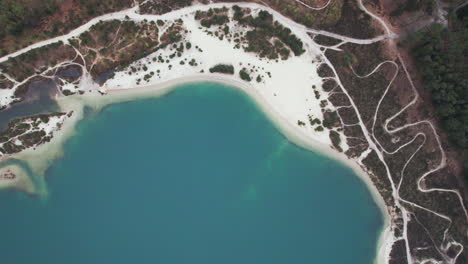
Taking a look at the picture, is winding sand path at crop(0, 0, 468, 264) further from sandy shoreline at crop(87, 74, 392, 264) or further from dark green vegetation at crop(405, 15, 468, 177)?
dark green vegetation at crop(405, 15, 468, 177)

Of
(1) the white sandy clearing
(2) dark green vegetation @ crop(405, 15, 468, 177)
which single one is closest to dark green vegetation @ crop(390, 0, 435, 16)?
(2) dark green vegetation @ crop(405, 15, 468, 177)

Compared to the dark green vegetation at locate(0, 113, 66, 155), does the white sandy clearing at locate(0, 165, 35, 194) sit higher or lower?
lower

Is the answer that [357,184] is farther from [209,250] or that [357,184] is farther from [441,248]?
[209,250]

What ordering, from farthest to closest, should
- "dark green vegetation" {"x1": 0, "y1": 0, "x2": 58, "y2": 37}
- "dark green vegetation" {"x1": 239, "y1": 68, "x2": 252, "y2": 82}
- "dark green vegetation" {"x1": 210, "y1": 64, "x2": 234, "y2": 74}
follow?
1. "dark green vegetation" {"x1": 239, "y1": 68, "x2": 252, "y2": 82}
2. "dark green vegetation" {"x1": 210, "y1": 64, "x2": 234, "y2": 74}
3. "dark green vegetation" {"x1": 0, "y1": 0, "x2": 58, "y2": 37}

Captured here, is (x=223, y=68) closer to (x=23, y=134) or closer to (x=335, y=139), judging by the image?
(x=335, y=139)

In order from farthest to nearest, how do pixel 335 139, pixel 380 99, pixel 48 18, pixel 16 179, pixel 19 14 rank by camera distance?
pixel 335 139, pixel 16 179, pixel 380 99, pixel 48 18, pixel 19 14

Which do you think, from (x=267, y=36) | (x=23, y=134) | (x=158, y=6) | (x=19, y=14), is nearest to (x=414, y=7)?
(x=267, y=36)
